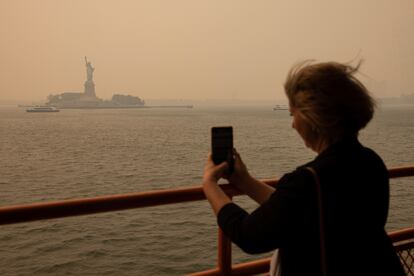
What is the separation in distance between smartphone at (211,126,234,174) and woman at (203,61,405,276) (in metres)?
0.20

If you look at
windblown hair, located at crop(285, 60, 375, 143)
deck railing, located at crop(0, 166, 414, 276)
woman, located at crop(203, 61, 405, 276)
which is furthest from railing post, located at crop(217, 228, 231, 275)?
windblown hair, located at crop(285, 60, 375, 143)

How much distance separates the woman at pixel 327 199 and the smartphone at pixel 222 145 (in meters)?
0.20

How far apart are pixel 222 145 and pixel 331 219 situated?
54 cm

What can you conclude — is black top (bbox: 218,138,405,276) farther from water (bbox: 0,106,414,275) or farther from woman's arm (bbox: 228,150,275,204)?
water (bbox: 0,106,414,275)

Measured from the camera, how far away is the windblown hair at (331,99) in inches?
52.1

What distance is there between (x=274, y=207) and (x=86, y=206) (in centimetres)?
109

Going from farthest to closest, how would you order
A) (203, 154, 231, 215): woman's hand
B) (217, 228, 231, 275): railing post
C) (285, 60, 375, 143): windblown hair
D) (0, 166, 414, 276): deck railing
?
(217, 228, 231, 275): railing post
(0, 166, 414, 276): deck railing
(203, 154, 231, 215): woman's hand
(285, 60, 375, 143): windblown hair

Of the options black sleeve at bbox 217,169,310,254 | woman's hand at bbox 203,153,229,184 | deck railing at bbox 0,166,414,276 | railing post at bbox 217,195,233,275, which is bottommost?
railing post at bbox 217,195,233,275

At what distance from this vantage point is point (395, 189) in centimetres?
2392

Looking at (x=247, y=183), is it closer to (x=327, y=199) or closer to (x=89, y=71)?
(x=327, y=199)

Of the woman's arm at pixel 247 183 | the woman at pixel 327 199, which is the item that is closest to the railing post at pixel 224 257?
the woman's arm at pixel 247 183

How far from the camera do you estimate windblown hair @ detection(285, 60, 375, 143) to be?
4.34ft

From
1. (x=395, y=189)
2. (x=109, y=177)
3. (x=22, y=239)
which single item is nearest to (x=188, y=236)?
(x=22, y=239)

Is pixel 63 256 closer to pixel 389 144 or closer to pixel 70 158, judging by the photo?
pixel 70 158
